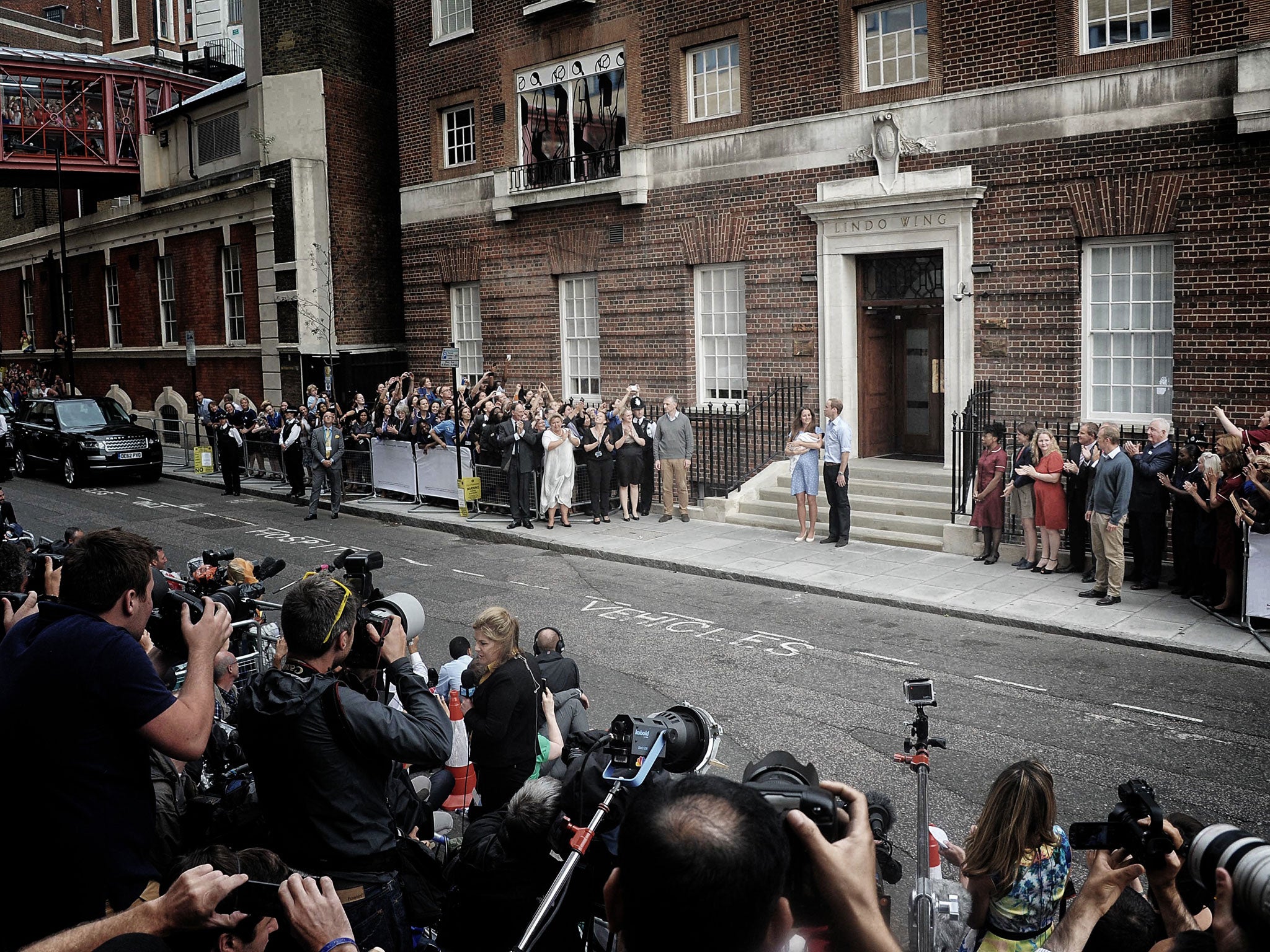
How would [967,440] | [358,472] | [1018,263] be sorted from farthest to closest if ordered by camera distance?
[358,472], [1018,263], [967,440]

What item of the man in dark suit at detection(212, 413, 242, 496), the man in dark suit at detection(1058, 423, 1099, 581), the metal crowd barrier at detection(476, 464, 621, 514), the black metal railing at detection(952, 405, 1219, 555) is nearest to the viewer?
the man in dark suit at detection(1058, 423, 1099, 581)

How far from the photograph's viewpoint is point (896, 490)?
16969mm

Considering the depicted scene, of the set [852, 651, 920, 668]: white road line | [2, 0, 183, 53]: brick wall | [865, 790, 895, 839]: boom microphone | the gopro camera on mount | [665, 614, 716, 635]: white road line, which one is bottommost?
[852, 651, 920, 668]: white road line

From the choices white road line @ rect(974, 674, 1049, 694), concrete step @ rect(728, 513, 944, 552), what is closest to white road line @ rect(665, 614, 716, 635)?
white road line @ rect(974, 674, 1049, 694)

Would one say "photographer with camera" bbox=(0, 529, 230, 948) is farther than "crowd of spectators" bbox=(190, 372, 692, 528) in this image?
No

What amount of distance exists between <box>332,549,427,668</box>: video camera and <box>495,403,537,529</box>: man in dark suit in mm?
12796

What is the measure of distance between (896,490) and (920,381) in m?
2.57

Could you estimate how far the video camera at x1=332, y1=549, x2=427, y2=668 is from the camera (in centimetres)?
420

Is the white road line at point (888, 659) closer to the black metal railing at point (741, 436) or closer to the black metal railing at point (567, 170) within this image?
the black metal railing at point (741, 436)

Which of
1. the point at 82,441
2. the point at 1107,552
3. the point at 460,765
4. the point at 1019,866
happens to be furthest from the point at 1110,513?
the point at 82,441

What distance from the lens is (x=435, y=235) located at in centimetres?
2500

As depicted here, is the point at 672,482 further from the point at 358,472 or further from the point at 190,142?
the point at 190,142

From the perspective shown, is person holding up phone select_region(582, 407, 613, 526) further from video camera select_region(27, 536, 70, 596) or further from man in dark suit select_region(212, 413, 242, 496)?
video camera select_region(27, 536, 70, 596)

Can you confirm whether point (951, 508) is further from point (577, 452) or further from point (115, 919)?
point (115, 919)
